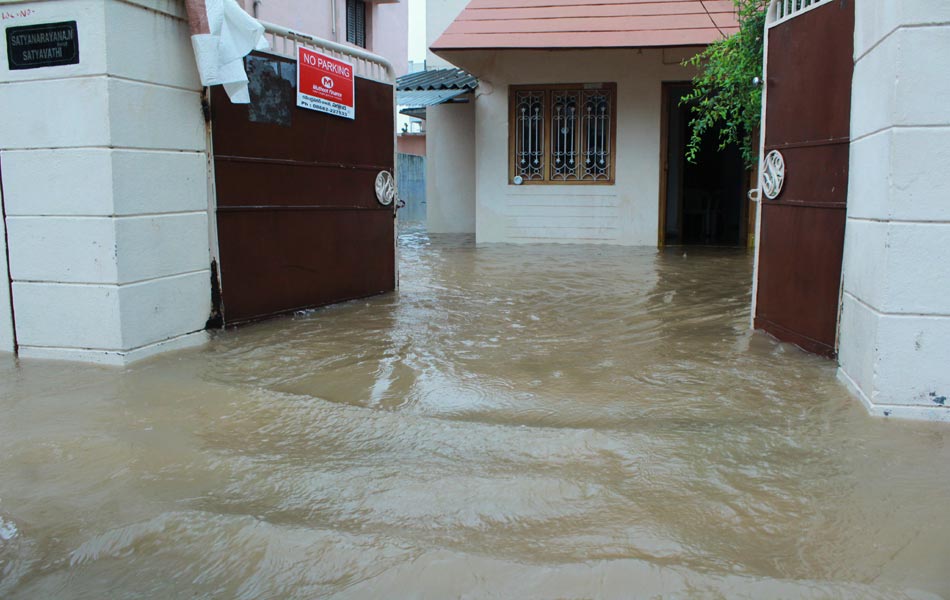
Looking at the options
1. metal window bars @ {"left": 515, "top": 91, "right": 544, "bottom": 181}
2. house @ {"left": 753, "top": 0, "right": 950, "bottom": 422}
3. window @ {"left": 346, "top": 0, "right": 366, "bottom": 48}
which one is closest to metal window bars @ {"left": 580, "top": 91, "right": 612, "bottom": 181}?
metal window bars @ {"left": 515, "top": 91, "right": 544, "bottom": 181}

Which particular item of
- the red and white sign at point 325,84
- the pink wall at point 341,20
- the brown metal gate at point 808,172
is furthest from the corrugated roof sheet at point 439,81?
the brown metal gate at point 808,172

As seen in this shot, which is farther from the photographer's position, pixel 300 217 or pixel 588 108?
pixel 588 108

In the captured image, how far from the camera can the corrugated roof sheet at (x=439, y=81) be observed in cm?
1245

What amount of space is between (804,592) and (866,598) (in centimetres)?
14

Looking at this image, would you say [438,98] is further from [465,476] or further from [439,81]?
[465,476]

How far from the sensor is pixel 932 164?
3.19 meters

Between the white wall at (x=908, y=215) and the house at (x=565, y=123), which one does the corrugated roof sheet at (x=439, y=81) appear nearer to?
the house at (x=565, y=123)

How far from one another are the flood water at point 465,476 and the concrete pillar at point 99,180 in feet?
0.88

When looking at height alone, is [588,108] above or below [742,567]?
above

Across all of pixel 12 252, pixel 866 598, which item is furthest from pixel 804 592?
pixel 12 252

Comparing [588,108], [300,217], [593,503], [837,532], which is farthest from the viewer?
[588,108]

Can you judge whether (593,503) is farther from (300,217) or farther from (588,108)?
(588,108)

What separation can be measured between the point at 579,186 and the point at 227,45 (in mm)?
7578

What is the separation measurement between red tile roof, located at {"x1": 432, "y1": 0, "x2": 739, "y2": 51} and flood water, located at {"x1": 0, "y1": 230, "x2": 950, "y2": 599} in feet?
21.3
